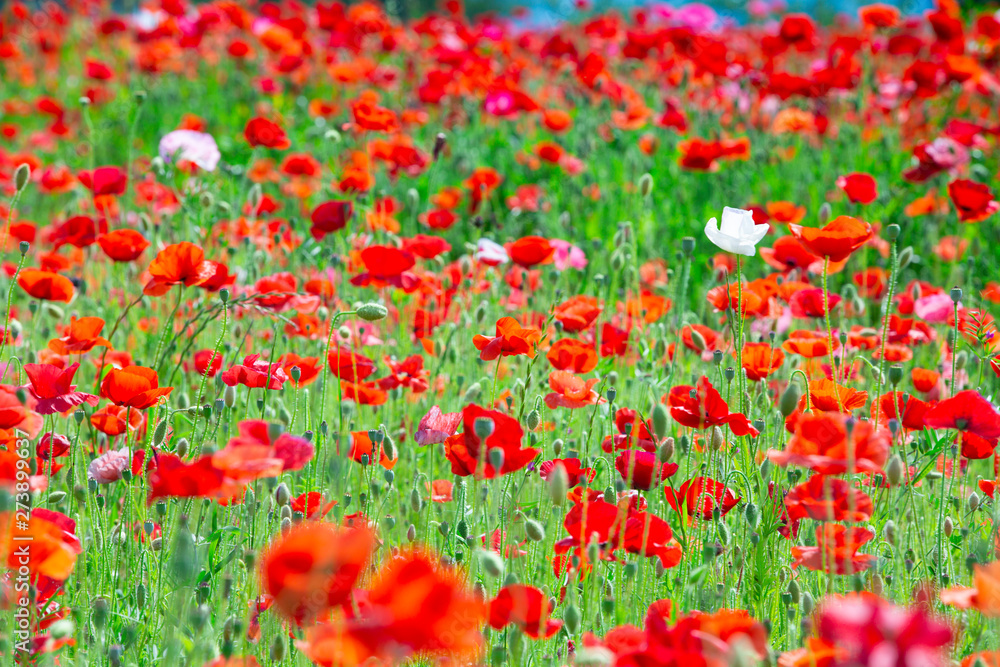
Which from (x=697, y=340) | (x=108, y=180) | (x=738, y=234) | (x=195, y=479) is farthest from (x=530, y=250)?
(x=195, y=479)

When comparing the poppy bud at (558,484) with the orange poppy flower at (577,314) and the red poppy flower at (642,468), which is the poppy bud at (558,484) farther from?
the orange poppy flower at (577,314)

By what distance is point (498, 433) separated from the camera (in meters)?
1.50

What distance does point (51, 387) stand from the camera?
1.77 m

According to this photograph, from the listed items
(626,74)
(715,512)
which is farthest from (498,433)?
(626,74)

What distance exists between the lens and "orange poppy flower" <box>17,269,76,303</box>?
2332 millimetres

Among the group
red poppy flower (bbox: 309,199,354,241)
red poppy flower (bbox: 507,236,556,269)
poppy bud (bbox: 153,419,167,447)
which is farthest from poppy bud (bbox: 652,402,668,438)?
red poppy flower (bbox: 309,199,354,241)

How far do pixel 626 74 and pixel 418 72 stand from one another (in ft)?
5.89

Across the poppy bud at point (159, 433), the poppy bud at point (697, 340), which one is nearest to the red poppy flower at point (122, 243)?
the poppy bud at point (159, 433)

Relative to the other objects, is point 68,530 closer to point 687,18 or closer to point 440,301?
point 440,301

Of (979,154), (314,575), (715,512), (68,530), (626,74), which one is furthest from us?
(626,74)

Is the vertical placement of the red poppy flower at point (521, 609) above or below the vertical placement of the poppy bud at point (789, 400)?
below

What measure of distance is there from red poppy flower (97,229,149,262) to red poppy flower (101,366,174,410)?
2.57 ft

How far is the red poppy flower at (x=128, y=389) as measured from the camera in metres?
1.70

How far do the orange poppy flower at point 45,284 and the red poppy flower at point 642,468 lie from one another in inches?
59.2
